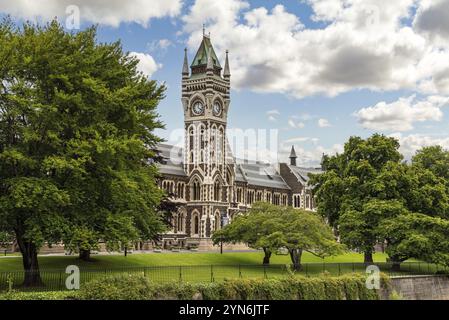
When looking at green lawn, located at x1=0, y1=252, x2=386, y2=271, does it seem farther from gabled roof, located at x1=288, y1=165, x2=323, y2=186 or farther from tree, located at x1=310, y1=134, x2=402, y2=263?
gabled roof, located at x1=288, y1=165, x2=323, y2=186

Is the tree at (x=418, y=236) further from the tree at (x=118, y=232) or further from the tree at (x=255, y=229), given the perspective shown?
the tree at (x=118, y=232)

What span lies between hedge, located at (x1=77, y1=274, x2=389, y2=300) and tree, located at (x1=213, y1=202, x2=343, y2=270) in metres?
10.3

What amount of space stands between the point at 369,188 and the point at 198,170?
36105mm

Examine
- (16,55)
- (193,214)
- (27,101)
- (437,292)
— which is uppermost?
(16,55)

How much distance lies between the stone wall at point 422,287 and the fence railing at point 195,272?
70.3 inches

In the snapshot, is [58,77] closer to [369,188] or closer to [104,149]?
[104,149]

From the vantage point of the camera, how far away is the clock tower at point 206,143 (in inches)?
3297

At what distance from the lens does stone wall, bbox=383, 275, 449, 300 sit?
42.8 m

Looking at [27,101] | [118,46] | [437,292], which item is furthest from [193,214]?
[27,101]

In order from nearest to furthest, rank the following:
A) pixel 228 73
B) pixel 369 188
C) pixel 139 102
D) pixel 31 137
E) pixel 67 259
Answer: pixel 31 137 < pixel 139 102 < pixel 67 259 < pixel 369 188 < pixel 228 73

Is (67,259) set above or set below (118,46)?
below

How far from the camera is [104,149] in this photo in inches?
1264

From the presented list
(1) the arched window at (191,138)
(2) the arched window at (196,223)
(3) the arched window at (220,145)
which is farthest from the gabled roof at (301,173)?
(2) the arched window at (196,223)

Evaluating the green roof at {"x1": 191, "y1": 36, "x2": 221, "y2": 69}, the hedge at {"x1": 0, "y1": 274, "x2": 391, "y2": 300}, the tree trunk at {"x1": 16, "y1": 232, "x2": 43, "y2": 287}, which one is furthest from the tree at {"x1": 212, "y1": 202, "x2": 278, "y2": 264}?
the green roof at {"x1": 191, "y1": 36, "x2": 221, "y2": 69}
